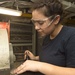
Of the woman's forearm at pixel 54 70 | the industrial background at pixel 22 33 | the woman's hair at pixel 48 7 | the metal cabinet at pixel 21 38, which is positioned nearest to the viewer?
the woman's forearm at pixel 54 70

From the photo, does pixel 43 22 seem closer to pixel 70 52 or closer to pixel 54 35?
pixel 54 35

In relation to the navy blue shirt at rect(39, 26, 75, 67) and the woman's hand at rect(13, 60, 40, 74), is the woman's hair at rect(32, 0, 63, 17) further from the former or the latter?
the woman's hand at rect(13, 60, 40, 74)

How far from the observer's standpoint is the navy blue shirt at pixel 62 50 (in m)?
0.98

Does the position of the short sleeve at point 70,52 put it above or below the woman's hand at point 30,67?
above

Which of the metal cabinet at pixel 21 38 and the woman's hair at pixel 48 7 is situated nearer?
the woman's hair at pixel 48 7

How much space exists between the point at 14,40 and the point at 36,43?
71 centimetres

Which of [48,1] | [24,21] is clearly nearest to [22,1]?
[24,21]

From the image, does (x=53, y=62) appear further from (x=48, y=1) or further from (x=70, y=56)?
(x=48, y=1)

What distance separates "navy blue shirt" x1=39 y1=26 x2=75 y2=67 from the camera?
0.98 metres

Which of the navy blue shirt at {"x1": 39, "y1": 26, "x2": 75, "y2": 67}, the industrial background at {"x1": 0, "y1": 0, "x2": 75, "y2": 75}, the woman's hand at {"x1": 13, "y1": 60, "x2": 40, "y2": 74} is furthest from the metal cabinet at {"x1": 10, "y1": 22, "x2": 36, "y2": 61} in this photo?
the woman's hand at {"x1": 13, "y1": 60, "x2": 40, "y2": 74}

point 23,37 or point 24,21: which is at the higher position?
point 24,21

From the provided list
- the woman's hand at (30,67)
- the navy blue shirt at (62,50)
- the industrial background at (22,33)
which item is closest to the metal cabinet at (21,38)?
the industrial background at (22,33)

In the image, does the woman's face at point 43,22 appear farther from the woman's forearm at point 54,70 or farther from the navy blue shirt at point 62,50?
the woman's forearm at point 54,70

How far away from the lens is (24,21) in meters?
4.22
